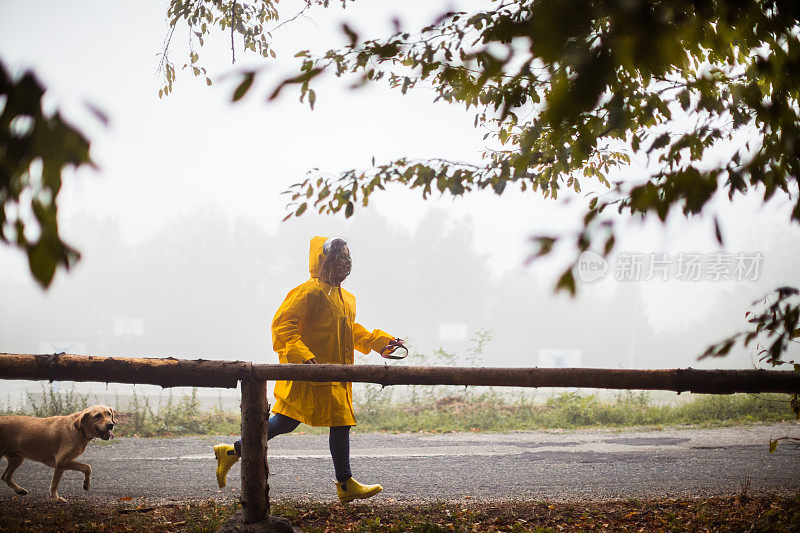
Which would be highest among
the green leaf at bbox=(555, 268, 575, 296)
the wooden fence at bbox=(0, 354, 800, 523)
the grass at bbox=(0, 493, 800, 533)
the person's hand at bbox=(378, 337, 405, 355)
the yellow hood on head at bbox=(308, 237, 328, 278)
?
the yellow hood on head at bbox=(308, 237, 328, 278)

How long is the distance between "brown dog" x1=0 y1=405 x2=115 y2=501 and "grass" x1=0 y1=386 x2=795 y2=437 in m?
3.50

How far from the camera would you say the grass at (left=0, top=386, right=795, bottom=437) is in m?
7.77

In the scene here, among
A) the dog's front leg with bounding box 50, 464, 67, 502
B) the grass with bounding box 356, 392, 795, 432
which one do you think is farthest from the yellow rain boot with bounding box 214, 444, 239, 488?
the grass with bounding box 356, 392, 795, 432

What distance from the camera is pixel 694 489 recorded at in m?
4.43

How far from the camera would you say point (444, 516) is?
3.41 m

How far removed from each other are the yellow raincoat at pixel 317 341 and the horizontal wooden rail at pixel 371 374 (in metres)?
0.50

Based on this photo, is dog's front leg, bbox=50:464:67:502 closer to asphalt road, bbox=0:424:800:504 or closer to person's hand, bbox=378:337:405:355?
asphalt road, bbox=0:424:800:504

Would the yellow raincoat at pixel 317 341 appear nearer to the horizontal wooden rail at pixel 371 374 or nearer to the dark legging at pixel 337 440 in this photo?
the dark legging at pixel 337 440

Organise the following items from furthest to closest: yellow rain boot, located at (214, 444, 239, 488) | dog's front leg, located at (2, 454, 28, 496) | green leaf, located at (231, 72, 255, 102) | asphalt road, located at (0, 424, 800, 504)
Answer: asphalt road, located at (0, 424, 800, 504)
dog's front leg, located at (2, 454, 28, 496)
yellow rain boot, located at (214, 444, 239, 488)
green leaf, located at (231, 72, 255, 102)

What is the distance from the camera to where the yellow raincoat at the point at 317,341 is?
3545 mm

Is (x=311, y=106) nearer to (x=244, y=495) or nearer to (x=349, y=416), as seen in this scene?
(x=349, y=416)

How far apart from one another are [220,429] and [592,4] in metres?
7.80

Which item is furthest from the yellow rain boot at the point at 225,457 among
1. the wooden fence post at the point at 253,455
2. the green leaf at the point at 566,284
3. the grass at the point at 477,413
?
the grass at the point at 477,413

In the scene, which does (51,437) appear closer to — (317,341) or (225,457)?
(225,457)
